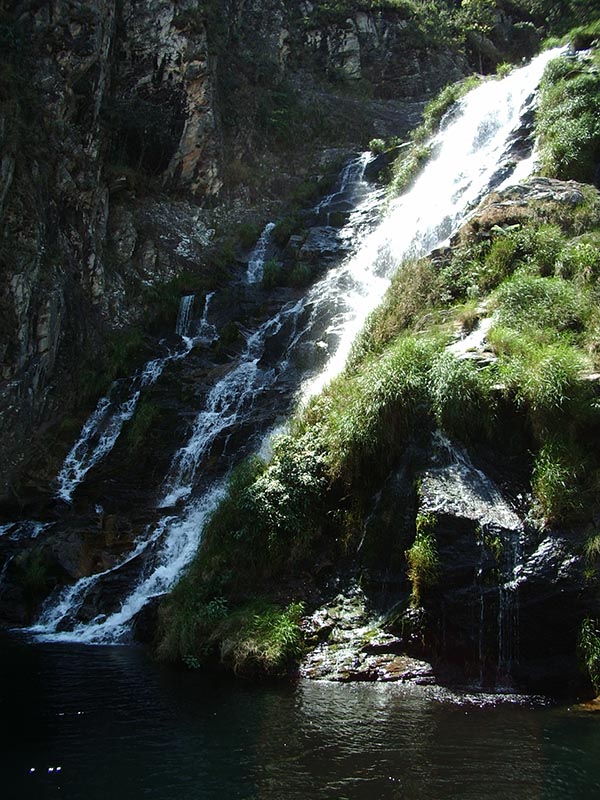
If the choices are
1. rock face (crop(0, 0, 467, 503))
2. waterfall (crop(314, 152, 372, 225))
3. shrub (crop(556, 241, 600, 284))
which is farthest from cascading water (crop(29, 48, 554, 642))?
shrub (crop(556, 241, 600, 284))

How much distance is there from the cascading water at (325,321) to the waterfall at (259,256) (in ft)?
9.56

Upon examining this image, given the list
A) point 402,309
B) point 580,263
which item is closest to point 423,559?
Result: point 402,309

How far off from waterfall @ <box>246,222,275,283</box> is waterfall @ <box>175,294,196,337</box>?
282 cm

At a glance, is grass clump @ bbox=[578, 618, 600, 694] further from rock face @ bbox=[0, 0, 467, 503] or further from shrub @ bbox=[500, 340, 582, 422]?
rock face @ bbox=[0, 0, 467, 503]

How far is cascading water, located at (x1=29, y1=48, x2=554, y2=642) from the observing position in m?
13.4

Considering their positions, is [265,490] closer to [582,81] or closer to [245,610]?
[245,610]

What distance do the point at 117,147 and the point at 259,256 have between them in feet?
25.1

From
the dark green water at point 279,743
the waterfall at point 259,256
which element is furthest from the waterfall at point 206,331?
the dark green water at point 279,743

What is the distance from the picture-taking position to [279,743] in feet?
21.2

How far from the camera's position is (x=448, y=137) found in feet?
85.1

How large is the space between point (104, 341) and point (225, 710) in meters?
16.5

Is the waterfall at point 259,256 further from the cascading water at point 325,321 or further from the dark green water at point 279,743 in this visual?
the dark green water at point 279,743

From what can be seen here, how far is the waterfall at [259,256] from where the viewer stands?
2530cm

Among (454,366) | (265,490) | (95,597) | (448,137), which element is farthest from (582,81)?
(95,597)
